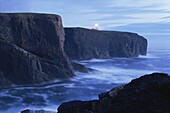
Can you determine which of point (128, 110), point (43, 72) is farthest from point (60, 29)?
point (128, 110)

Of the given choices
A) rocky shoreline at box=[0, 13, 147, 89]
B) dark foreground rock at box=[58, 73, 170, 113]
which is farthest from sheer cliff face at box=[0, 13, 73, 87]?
dark foreground rock at box=[58, 73, 170, 113]

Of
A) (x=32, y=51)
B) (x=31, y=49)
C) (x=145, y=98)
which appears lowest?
(x=32, y=51)

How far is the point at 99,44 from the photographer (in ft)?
384

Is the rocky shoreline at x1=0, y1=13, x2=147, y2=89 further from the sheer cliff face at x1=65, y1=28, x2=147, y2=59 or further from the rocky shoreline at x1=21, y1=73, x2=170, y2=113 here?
the rocky shoreline at x1=21, y1=73, x2=170, y2=113

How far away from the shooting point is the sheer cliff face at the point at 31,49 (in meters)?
50.6

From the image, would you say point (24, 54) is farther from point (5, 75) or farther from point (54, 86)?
point (54, 86)

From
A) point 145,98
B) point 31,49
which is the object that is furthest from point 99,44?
point 145,98

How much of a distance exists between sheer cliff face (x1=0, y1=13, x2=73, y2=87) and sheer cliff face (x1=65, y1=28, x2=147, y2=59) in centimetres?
3288

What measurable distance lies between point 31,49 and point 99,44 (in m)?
61.8

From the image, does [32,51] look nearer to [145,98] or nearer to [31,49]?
[31,49]

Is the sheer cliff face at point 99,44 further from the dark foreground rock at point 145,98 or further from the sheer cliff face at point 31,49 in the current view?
the dark foreground rock at point 145,98

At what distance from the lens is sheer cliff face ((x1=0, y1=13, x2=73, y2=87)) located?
50625mm

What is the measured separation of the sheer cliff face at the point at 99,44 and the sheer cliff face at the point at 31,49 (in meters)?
32.9

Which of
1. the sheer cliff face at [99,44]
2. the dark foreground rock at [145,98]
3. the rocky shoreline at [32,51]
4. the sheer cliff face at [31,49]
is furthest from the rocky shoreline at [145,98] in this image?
the sheer cliff face at [99,44]
